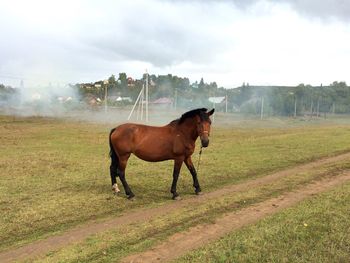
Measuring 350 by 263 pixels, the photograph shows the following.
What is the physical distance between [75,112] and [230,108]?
38.0 m

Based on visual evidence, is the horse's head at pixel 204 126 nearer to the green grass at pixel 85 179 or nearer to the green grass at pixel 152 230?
the green grass at pixel 152 230

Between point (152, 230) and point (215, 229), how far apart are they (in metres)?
1.27

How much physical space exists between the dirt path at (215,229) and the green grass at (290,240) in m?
0.30

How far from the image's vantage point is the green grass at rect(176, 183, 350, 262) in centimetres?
627

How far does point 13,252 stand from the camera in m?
6.98

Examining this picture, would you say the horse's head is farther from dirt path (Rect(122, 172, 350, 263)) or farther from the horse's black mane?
dirt path (Rect(122, 172, 350, 263))

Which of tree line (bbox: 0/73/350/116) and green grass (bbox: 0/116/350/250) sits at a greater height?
tree line (bbox: 0/73/350/116)

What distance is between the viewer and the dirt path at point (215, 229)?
6513mm

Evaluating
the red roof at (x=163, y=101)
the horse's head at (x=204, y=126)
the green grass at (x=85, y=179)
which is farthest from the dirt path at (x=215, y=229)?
the red roof at (x=163, y=101)

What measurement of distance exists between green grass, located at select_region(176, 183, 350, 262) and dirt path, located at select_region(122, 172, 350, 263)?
0.30 m

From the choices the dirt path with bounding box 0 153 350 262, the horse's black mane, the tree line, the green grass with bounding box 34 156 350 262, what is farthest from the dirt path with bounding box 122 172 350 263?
the tree line

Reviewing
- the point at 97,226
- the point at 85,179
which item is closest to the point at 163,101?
the point at 85,179

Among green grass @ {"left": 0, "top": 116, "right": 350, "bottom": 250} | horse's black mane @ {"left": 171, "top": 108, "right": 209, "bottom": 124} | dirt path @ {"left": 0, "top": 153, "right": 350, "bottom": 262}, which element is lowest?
green grass @ {"left": 0, "top": 116, "right": 350, "bottom": 250}

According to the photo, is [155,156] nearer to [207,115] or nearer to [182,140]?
[182,140]
